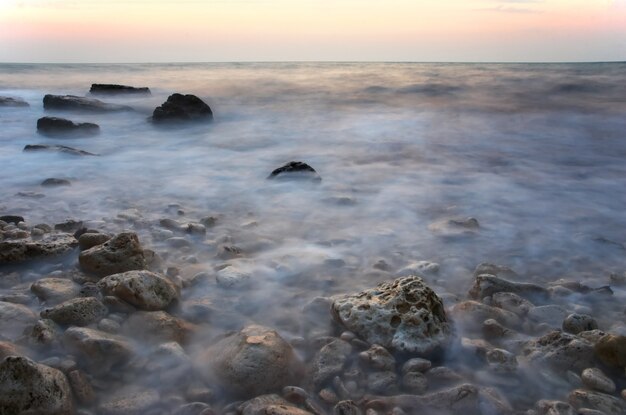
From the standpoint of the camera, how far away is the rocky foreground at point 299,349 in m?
1.96

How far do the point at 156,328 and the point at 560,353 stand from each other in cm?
175

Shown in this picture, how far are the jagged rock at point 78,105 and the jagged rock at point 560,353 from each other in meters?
10.5

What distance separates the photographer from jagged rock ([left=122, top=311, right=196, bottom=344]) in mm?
2322

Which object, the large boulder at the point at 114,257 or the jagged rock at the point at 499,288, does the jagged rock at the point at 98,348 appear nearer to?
the large boulder at the point at 114,257

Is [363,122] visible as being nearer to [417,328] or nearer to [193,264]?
[193,264]

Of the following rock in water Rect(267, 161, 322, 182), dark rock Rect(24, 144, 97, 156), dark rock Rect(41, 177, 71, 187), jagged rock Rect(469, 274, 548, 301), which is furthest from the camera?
dark rock Rect(24, 144, 97, 156)

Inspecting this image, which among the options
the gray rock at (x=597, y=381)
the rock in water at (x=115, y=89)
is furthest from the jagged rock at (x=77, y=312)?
the rock in water at (x=115, y=89)

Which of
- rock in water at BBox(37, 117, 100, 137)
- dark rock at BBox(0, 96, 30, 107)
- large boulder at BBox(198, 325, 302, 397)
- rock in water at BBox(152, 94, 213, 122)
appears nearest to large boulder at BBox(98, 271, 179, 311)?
large boulder at BBox(198, 325, 302, 397)

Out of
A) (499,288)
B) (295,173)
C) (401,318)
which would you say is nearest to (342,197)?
(295,173)

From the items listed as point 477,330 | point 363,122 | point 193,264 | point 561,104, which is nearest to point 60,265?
point 193,264

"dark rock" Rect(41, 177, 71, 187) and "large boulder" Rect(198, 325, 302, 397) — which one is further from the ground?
"dark rock" Rect(41, 177, 71, 187)

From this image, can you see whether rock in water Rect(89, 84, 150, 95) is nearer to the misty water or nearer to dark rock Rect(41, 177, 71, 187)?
the misty water

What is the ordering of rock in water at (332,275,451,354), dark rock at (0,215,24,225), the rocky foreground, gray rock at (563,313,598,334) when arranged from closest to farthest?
the rocky foreground, rock in water at (332,275,451,354), gray rock at (563,313,598,334), dark rock at (0,215,24,225)

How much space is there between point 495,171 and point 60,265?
4.71 metres
